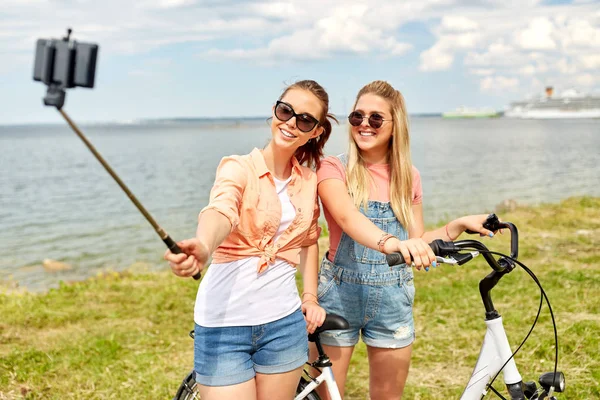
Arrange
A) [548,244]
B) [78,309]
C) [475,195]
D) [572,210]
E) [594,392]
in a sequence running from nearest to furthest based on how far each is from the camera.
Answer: [594,392] < [78,309] < [548,244] < [572,210] < [475,195]

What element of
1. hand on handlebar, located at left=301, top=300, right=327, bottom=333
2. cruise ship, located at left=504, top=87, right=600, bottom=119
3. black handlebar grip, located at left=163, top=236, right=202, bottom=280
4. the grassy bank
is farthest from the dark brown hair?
cruise ship, located at left=504, top=87, right=600, bottom=119

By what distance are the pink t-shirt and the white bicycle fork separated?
821 mm

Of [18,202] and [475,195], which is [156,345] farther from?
[18,202]

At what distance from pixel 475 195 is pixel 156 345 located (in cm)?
1691

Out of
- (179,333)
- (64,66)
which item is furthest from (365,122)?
(179,333)

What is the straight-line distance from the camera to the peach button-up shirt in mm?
2586

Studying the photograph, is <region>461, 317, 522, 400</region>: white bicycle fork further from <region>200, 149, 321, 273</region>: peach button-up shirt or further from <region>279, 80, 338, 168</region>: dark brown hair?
<region>279, 80, 338, 168</region>: dark brown hair

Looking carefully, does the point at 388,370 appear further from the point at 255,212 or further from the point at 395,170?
the point at 255,212

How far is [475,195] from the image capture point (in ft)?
69.1

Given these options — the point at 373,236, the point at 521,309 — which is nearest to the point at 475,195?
the point at 521,309

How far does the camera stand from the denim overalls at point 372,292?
313 cm

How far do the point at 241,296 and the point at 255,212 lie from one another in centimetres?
37

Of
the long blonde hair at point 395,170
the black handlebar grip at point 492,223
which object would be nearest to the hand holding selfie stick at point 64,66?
the long blonde hair at point 395,170

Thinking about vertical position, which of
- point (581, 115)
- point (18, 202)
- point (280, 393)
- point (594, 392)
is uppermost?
point (581, 115)
